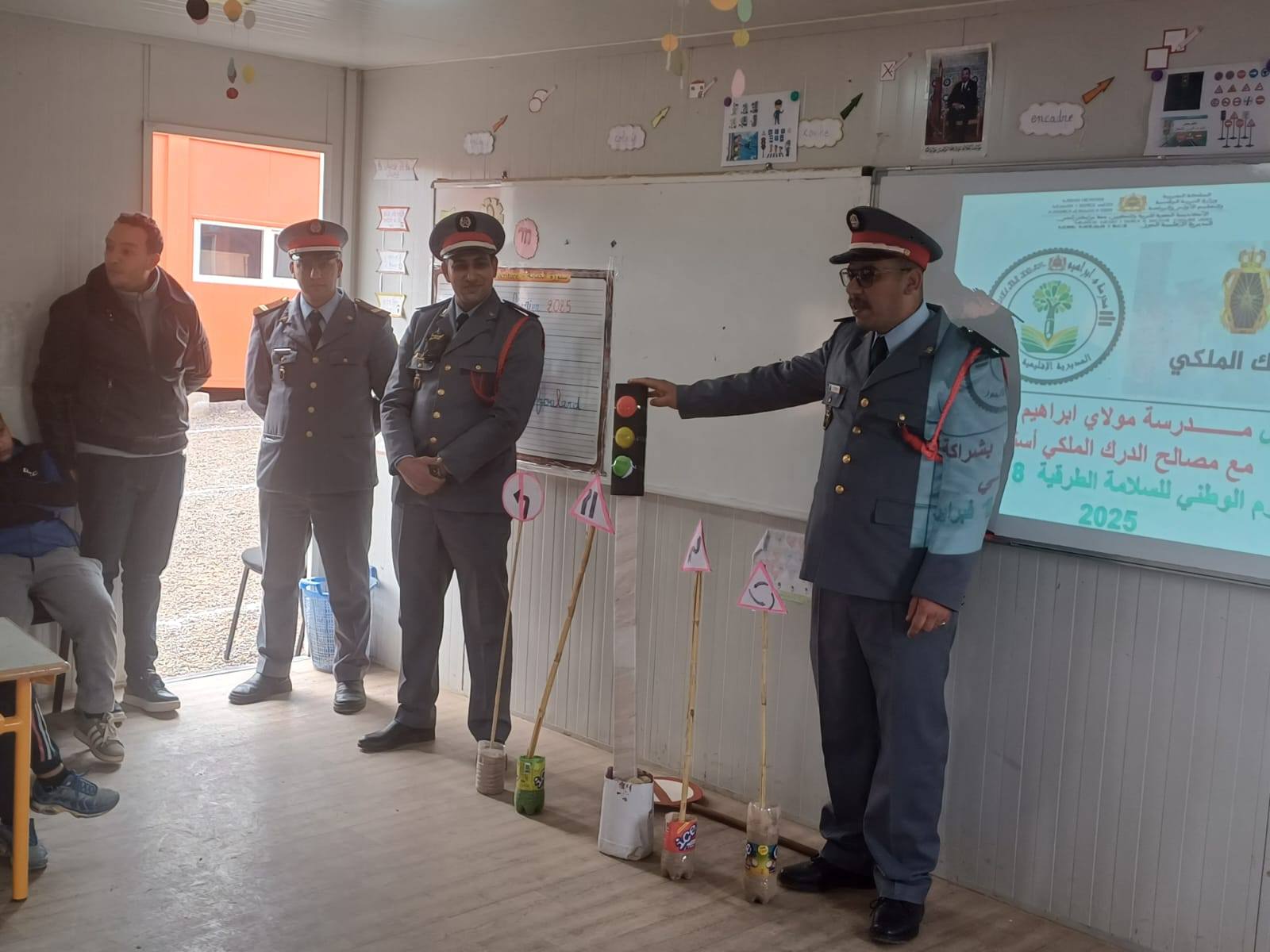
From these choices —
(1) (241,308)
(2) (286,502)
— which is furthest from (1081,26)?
(1) (241,308)

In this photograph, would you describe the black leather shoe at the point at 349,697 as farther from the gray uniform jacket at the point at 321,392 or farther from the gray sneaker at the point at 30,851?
the gray sneaker at the point at 30,851

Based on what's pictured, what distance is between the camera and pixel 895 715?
315 centimetres

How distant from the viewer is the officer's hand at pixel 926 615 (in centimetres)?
305

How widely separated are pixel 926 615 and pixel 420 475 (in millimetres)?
1770

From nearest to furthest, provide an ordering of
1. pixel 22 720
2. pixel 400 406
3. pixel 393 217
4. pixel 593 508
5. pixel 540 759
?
1. pixel 22 720
2. pixel 593 508
3. pixel 540 759
4. pixel 400 406
5. pixel 393 217

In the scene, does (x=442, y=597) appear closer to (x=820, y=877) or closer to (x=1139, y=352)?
(x=820, y=877)

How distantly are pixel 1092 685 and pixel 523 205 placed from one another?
261cm

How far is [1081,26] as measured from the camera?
312cm

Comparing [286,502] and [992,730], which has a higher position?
[286,502]

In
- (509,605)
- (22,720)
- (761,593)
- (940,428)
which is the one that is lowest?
(22,720)

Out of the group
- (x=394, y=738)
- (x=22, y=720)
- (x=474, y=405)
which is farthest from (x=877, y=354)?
(x=22, y=720)

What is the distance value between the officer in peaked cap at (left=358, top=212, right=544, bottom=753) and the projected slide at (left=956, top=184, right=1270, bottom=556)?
1540 millimetres

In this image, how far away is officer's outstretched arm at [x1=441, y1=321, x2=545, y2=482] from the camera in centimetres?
404

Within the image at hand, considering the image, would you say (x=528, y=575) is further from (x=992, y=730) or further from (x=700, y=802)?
(x=992, y=730)
